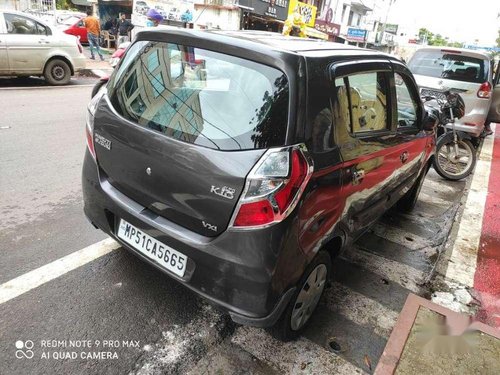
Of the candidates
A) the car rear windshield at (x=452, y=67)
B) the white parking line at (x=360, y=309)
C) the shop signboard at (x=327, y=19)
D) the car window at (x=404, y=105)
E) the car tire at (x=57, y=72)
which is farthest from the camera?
the shop signboard at (x=327, y=19)

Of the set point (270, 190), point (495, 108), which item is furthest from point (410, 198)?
point (495, 108)

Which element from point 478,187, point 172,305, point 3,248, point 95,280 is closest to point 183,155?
point 172,305

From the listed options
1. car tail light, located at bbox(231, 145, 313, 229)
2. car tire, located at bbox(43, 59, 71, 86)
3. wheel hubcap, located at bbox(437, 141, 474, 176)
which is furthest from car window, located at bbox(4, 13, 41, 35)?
car tail light, located at bbox(231, 145, 313, 229)

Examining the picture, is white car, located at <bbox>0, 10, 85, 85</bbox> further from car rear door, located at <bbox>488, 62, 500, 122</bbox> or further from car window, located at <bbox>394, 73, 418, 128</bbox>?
car rear door, located at <bbox>488, 62, 500, 122</bbox>

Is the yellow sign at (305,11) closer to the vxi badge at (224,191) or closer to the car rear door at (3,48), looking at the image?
the car rear door at (3,48)

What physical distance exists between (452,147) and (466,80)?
7.41 ft

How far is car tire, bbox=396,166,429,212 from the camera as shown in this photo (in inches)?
182

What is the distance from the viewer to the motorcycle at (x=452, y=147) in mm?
5988

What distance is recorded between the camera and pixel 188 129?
84.9 inches

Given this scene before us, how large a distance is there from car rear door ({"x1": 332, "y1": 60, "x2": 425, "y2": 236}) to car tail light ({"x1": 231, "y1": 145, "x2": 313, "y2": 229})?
1.52ft

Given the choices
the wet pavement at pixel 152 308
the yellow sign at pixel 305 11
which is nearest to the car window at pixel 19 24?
the wet pavement at pixel 152 308

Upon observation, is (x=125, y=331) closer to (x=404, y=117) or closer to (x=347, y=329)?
(x=347, y=329)

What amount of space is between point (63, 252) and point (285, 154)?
2.11m

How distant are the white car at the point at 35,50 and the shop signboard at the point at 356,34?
33306mm
